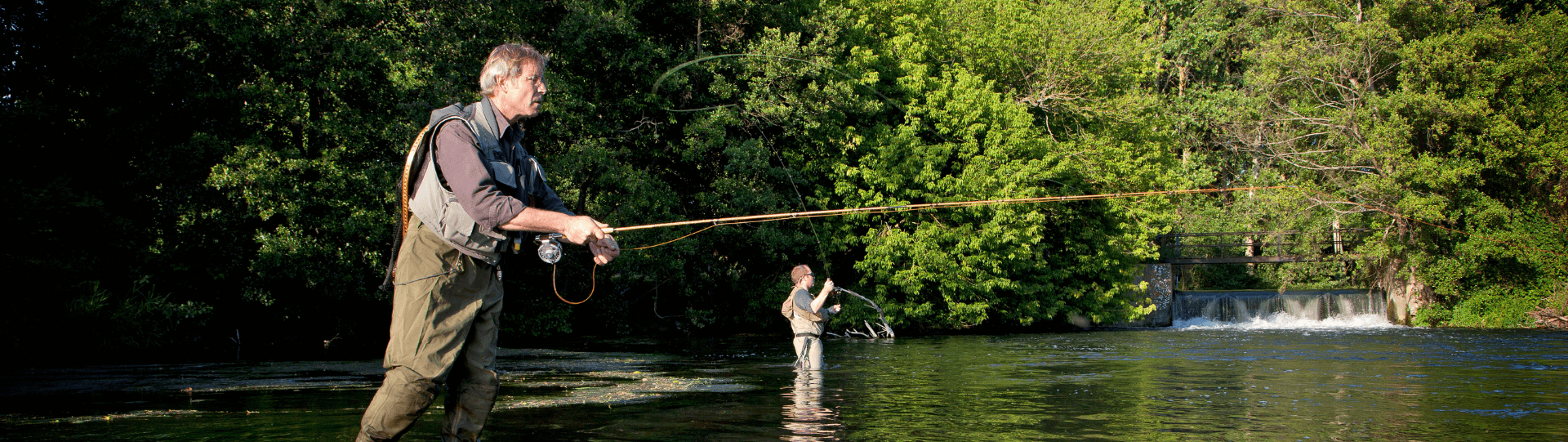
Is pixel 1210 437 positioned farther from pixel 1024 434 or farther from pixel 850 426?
pixel 850 426

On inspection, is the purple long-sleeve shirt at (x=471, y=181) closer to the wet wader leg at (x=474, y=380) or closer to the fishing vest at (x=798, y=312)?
the wet wader leg at (x=474, y=380)

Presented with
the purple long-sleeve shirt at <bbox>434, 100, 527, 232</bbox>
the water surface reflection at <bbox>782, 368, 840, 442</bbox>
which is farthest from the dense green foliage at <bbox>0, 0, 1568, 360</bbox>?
the purple long-sleeve shirt at <bbox>434, 100, 527, 232</bbox>

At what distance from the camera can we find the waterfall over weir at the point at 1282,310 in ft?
103

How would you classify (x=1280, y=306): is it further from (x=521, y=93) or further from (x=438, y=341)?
(x=438, y=341)

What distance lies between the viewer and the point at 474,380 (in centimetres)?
472

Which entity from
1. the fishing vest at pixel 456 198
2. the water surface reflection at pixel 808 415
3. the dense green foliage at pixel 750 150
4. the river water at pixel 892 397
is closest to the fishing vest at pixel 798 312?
the river water at pixel 892 397

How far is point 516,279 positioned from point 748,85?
6.75 meters

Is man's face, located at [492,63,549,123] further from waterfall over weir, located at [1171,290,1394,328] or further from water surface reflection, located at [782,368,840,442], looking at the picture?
waterfall over weir, located at [1171,290,1394,328]

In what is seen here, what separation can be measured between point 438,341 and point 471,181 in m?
0.64

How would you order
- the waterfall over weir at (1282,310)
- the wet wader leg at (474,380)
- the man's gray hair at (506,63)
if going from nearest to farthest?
the wet wader leg at (474,380) → the man's gray hair at (506,63) → the waterfall over weir at (1282,310)

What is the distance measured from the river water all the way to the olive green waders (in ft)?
8.49

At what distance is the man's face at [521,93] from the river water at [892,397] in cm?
301

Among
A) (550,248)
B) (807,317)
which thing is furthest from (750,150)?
(550,248)

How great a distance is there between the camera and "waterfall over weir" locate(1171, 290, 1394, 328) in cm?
3138
